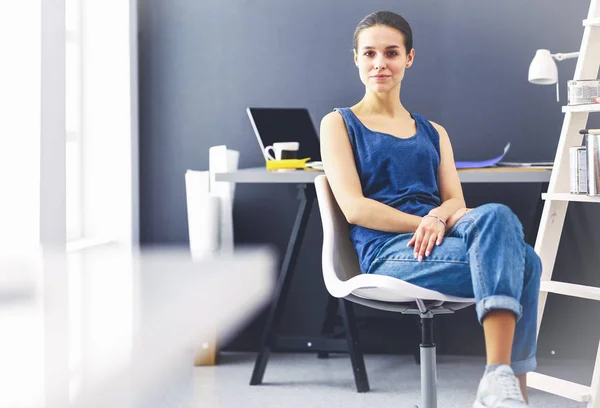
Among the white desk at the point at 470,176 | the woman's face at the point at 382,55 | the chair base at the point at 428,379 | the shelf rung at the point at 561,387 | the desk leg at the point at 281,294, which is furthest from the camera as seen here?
the desk leg at the point at 281,294

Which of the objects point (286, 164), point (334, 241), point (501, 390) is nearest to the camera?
point (501, 390)

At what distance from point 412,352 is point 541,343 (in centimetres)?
53

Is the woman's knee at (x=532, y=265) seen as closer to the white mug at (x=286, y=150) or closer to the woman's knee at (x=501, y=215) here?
the woman's knee at (x=501, y=215)

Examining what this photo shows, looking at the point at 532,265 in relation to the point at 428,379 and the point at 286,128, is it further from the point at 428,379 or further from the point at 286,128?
the point at 286,128

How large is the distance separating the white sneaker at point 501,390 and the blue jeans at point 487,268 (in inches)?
4.4

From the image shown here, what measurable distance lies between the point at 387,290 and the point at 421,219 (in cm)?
21

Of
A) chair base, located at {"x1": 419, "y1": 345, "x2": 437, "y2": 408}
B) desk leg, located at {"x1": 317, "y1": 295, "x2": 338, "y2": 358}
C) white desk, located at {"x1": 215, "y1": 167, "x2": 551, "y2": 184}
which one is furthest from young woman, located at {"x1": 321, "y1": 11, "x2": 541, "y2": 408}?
desk leg, located at {"x1": 317, "y1": 295, "x2": 338, "y2": 358}

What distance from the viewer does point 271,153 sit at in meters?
3.17

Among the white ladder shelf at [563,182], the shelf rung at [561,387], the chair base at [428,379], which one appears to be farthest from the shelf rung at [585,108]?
the chair base at [428,379]

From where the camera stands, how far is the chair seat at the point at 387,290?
68.8 inches

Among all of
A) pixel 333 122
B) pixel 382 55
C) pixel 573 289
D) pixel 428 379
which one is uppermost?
pixel 382 55

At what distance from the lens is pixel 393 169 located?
2.05 metres

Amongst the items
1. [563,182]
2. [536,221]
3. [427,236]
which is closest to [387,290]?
[427,236]

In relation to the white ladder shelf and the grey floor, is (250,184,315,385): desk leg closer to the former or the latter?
the grey floor
